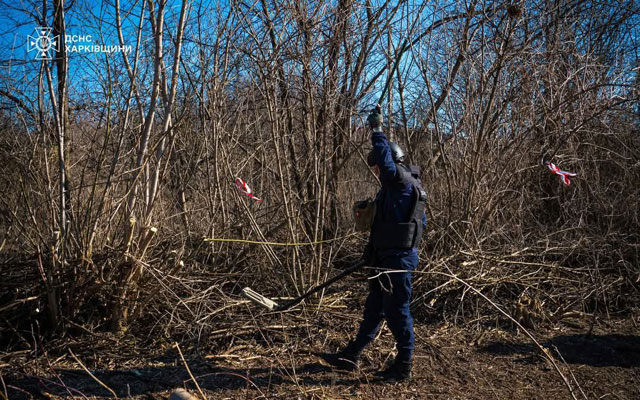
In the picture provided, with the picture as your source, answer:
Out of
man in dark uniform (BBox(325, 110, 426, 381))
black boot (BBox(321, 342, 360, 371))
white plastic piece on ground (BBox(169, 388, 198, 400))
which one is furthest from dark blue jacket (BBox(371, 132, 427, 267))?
white plastic piece on ground (BBox(169, 388, 198, 400))

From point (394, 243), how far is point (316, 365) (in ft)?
3.87

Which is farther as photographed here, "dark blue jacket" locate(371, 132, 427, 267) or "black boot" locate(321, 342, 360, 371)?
"black boot" locate(321, 342, 360, 371)

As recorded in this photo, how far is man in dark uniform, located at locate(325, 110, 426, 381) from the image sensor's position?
345cm

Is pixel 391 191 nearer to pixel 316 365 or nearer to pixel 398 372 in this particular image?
pixel 398 372

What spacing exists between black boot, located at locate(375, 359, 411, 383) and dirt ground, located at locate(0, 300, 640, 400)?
0.05m

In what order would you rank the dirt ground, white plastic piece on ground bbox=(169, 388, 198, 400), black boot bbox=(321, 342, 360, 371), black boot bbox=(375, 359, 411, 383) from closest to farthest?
white plastic piece on ground bbox=(169, 388, 198, 400) → the dirt ground → black boot bbox=(375, 359, 411, 383) → black boot bbox=(321, 342, 360, 371)

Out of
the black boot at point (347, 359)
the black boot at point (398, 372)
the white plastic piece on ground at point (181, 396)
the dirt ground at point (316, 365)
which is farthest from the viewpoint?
the black boot at point (347, 359)

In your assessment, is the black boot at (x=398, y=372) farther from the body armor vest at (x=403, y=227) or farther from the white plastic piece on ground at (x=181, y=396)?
the white plastic piece on ground at (x=181, y=396)

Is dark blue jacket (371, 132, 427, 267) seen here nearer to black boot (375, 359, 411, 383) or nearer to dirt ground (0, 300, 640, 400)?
black boot (375, 359, 411, 383)

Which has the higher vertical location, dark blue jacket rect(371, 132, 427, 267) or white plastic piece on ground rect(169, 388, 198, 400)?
dark blue jacket rect(371, 132, 427, 267)

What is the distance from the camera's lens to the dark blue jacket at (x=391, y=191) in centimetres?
346

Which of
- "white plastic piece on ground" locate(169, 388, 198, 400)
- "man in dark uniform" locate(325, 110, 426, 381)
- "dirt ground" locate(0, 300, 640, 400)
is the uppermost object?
"man in dark uniform" locate(325, 110, 426, 381)

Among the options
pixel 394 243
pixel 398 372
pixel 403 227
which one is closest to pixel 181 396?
pixel 398 372

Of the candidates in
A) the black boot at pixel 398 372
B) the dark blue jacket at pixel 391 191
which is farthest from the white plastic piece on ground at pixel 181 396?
the dark blue jacket at pixel 391 191
